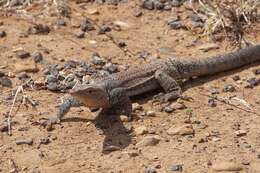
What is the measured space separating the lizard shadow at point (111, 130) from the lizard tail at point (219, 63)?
1.38 meters

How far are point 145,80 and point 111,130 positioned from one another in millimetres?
1141

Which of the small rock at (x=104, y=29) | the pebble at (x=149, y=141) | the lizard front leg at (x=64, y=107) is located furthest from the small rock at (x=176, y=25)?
the pebble at (x=149, y=141)

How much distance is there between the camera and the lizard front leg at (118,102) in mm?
8219

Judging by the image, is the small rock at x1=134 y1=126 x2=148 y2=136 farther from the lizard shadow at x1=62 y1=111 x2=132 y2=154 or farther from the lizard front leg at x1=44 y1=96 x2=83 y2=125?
the lizard front leg at x1=44 y1=96 x2=83 y2=125

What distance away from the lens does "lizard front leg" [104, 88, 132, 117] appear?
8219 mm

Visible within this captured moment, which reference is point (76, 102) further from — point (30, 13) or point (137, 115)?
point (30, 13)

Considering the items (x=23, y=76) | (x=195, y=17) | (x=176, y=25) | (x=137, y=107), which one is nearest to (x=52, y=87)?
(x=23, y=76)

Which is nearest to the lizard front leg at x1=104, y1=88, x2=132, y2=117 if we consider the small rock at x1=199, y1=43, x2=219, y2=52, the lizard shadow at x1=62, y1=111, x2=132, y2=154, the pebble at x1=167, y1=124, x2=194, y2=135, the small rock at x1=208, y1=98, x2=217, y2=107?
the lizard shadow at x1=62, y1=111, x2=132, y2=154

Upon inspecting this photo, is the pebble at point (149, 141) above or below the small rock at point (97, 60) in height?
below

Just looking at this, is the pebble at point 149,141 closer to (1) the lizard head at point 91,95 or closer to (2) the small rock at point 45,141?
(1) the lizard head at point 91,95

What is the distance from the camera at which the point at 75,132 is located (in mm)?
7734

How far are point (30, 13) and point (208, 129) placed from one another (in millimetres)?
4135

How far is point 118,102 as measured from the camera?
8.30 meters

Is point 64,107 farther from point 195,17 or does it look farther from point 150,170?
point 195,17
